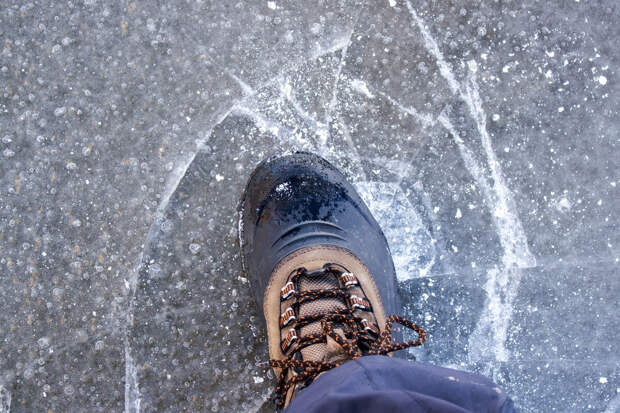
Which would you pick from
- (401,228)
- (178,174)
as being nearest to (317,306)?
(401,228)

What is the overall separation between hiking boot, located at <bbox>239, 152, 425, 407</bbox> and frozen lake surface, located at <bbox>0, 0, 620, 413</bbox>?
0.32 feet

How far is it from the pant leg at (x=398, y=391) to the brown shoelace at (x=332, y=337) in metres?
0.16

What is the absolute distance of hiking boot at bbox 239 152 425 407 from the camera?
137 centimetres

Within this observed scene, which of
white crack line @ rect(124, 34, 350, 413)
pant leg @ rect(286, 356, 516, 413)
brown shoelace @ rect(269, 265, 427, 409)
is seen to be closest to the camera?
pant leg @ rect(286, 356, 516, 413)

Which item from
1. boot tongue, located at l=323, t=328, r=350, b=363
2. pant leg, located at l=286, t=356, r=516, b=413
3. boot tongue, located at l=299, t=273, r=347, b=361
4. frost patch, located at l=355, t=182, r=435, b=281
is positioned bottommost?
pant leg, located at l=286, t=356, r=516, b=413

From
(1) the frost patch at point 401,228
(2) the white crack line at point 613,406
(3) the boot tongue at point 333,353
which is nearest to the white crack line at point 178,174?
(1) the frost patch at point 401,228

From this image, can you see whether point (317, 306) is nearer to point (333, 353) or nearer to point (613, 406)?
point (333, 353)

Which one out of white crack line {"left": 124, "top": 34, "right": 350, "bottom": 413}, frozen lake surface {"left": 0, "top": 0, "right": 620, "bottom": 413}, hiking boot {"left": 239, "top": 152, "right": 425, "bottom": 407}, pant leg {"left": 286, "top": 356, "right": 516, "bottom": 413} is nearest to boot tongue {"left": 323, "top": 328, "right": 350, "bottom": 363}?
hiking boot {"left": 239, "top": 152, "right": 425, "bottom": 407}

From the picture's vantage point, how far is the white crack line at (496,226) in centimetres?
166

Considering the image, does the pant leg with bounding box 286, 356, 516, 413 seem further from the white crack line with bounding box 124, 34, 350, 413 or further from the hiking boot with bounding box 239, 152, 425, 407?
the white crack line with bounding box 124, 34, 350, 413

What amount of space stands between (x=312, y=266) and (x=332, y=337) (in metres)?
0.27

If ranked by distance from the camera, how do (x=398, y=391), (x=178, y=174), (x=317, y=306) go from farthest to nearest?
(x=178, y=174) < (x=317, y=306) < (x=398, y=391)

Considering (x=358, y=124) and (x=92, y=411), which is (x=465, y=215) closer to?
(x=358, y=124)

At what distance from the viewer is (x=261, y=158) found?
1.65 meters
